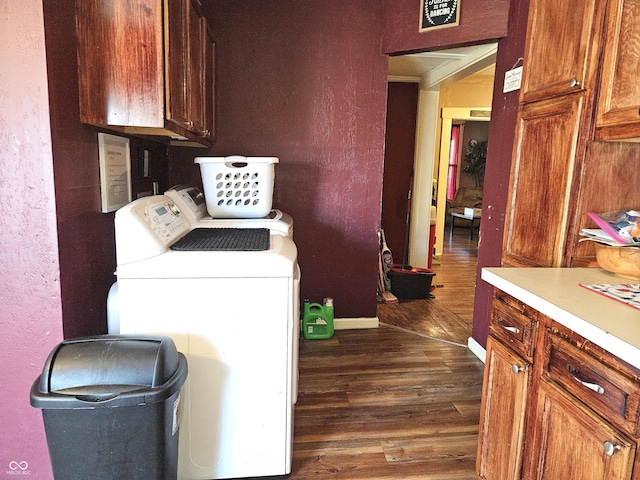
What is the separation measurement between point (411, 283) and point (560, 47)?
2624 millimetres

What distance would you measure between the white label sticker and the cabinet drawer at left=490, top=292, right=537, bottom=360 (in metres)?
1.44

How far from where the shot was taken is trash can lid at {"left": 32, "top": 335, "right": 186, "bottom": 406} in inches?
43.8

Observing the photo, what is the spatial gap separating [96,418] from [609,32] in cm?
186

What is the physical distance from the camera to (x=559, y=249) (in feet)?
4.80

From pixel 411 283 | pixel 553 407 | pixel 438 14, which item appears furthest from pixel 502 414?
pixel 411 283

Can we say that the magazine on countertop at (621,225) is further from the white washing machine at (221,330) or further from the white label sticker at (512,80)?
the white label sticker at (512,80)

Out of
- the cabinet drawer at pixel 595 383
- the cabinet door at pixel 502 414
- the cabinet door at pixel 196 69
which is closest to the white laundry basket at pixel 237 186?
the cabinet door at pixel 196 69

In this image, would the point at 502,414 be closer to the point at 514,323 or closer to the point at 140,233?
the point at 514,323

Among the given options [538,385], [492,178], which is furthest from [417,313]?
[538,385]

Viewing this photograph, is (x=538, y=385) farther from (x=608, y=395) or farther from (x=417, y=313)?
(x=417, y=313)

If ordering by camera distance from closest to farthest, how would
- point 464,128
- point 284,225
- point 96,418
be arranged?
point 96,418 < point 284,225 < point 464,128

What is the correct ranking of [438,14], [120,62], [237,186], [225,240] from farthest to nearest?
[438,14]
[237,186]
[225,240]
[120,62]

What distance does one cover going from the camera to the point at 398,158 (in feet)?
14.9

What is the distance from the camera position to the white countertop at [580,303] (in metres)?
0.87
